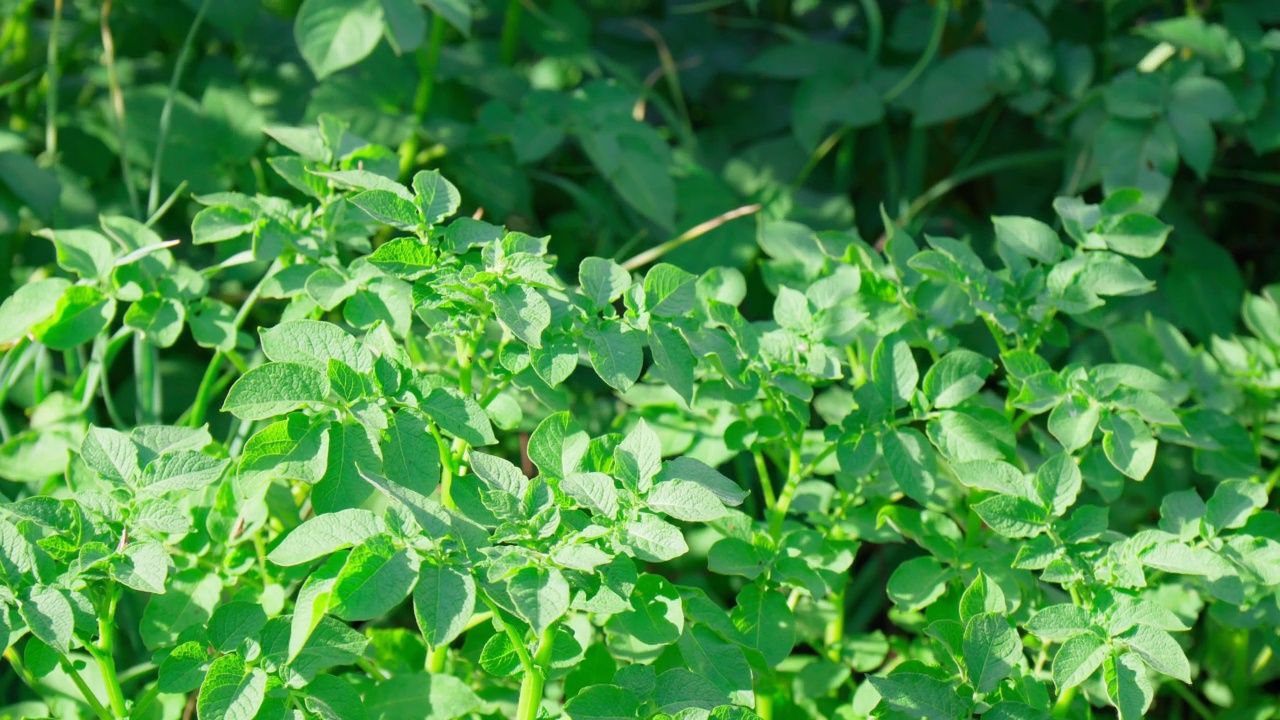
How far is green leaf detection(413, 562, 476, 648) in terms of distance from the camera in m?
0.78

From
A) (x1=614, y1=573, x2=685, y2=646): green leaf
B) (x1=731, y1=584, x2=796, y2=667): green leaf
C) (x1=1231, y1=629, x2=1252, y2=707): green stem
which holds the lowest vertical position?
(x1=1231, y1=629, x2=1252, y2=707): green stem

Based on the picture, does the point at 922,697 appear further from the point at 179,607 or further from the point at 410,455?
the point at 179,607

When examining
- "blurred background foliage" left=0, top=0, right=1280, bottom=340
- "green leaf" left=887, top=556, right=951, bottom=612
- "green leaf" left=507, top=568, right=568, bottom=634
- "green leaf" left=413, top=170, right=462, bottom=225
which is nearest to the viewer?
"green leaf" left=507, top=568, right=568, bottom=634

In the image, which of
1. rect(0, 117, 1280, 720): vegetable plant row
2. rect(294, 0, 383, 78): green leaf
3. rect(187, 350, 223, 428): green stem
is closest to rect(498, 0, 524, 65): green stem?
rect(294, 0, 383, 78): green leaf

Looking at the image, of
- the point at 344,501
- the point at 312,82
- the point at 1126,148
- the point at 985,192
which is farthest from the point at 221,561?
the point at 985,192

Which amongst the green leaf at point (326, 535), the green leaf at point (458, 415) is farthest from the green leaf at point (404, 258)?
the green leaf at point (326, 535)

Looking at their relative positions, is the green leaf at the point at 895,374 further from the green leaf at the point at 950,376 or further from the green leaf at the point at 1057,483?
the green leaf at the point at 1057,483

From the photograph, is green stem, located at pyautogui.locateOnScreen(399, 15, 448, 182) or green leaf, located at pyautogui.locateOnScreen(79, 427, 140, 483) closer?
green leaf, located at pyautogui.locateOnScreen(79, 427, 140, 483)

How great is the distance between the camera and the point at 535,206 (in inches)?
83.3

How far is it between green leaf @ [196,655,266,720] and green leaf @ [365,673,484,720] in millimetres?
153

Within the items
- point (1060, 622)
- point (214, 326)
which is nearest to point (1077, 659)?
point (1060, 622)

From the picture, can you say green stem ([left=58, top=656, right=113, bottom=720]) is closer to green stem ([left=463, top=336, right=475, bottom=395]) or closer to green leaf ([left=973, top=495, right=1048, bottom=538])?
green stem ([left=463, top=336, right=475, bottom=395])

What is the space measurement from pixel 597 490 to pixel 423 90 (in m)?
1.05

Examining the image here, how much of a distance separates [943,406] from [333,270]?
57 cm
